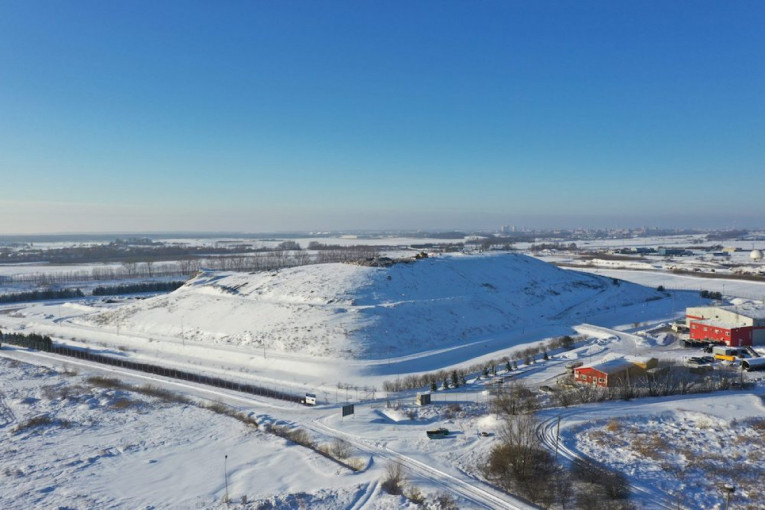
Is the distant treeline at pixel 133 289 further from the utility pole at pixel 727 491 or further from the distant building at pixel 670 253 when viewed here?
the distant building at pixel 670 253

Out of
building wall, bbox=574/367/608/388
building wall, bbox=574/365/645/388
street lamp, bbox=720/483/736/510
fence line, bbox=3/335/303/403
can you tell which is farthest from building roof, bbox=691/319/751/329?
fence line, bbox=3/335/303/403

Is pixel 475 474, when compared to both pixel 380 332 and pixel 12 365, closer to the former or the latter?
pixel 380 332

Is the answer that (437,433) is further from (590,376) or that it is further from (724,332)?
(724,332)

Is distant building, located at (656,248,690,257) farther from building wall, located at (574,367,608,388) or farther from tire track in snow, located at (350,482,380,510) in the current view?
tire track in snow, located at (350,482,380,510)

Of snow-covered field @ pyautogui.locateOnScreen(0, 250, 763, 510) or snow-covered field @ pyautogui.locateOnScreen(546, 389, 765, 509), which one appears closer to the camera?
snow-covered field @ pyautogui.locateOnScreen(546, 389, 765, 509)

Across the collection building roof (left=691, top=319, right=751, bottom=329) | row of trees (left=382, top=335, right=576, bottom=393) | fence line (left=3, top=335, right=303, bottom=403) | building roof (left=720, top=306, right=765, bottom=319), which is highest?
building roof (left=720, top=306, right=765, bottom=319)

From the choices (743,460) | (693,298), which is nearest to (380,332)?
(743,460)

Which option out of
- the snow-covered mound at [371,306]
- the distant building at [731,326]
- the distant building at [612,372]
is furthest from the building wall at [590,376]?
the distant building at [731,326]
